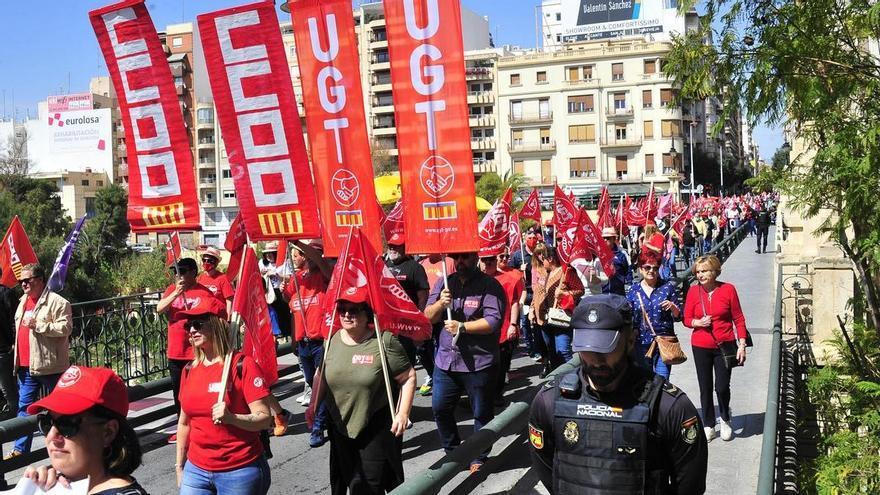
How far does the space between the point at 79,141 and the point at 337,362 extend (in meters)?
102

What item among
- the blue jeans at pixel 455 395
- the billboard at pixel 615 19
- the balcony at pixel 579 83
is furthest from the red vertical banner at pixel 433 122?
the billboard at pixel 615 19

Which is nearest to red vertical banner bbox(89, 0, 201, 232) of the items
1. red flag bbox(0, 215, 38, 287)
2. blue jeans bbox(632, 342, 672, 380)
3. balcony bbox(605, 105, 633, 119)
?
red flag bbox(0, 215, 38, 287)

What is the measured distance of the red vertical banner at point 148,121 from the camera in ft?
26.9

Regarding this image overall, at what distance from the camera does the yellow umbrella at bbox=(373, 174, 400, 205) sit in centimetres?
1859

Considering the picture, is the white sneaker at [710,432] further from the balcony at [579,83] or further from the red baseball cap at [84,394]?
the balcony at [579,83]

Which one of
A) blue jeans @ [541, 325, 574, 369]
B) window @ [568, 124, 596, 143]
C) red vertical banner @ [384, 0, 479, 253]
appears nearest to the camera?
red vertical banner @ [384, 0, 479, 253]

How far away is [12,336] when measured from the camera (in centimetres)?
866

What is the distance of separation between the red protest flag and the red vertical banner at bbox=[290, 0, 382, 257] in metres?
1.78

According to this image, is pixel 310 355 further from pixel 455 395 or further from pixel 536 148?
pixel 536 148

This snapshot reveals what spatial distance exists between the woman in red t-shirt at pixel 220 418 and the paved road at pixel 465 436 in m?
1.14

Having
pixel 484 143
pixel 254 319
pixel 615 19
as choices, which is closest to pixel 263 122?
pixel 254 319

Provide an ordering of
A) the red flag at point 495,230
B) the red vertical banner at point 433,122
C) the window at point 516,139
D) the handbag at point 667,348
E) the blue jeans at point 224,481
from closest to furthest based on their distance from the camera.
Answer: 1. the blue jeans at point 224,481
2. the red vertical banner at point 433,122
3. the handbag at point 667,348
4. the red flag at point 495,230
5. the window at point 516,139

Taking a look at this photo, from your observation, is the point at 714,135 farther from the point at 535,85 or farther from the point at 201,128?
the point at 201,128

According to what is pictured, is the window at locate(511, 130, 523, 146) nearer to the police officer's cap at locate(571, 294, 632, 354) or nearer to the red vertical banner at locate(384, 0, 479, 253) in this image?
the red vertical banner at locate(384, 0, 479, 253)
